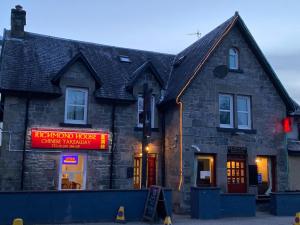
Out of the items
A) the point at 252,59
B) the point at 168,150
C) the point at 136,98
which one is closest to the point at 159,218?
the point at 168,150

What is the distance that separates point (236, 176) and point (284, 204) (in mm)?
2790

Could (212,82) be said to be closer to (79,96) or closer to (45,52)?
(79,96)

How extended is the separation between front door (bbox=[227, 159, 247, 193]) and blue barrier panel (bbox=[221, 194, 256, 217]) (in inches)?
80.5

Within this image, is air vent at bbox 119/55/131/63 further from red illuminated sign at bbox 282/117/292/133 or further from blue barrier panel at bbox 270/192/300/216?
blue barrier panel at bbox 270/192/300/216

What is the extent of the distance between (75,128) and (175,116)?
4.99m

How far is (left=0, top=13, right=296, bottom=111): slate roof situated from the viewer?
1766 centimetres

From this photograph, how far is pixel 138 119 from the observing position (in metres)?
19.3

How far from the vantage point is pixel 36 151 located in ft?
55.5

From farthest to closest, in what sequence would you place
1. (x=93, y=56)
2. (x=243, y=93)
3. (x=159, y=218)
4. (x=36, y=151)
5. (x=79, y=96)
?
1. (x=93, y=56)
2. (x=243, y=93)
3. (x=79, y=96)
4. (x=36, y=151)
5. (x=159, y=218)

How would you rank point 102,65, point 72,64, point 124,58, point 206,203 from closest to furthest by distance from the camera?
point 206,203, point 72,64, point 102,65, point 124,58

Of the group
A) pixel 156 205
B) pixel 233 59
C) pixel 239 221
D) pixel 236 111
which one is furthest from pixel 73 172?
pixel 233 59

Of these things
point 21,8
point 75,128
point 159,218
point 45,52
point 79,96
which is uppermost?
point 21,8

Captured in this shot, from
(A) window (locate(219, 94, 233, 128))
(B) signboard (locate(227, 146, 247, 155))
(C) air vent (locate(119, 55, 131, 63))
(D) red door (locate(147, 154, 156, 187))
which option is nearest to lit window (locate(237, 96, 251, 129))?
(A) window (locate(219, 94, 233, 128))

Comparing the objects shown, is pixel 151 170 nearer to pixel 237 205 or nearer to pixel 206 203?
pixel 206 203
